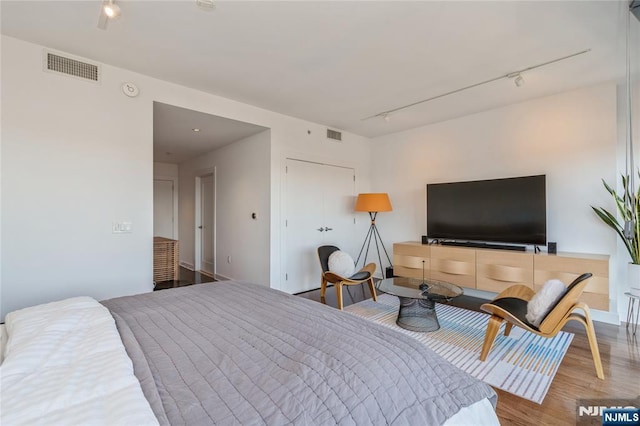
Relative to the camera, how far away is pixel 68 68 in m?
2.67

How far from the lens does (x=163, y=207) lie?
6.86 m

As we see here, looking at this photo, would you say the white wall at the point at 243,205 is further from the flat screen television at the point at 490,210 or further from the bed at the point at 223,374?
the bed at the point at 223,374

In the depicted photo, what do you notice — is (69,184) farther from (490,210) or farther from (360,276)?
(490,210)

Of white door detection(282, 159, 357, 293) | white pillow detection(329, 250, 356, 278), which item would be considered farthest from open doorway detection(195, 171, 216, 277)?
white pillow detection(329, 250, 356, 278)

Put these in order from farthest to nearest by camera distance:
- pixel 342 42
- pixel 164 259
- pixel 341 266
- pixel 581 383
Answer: pixel 164 259
pixel 341 266
pixel 342 42
pixel 581 383

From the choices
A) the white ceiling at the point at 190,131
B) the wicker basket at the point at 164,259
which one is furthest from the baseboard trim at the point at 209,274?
the white ceiling at the point at 190,131

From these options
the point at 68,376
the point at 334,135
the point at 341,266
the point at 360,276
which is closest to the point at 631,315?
the point at 360,276

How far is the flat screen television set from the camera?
3.61 meters

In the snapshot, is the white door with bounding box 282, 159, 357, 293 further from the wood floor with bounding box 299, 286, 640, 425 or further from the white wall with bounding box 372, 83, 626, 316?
the wood floor with bounding box 299, 286, 640, 425

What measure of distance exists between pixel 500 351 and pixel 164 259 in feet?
15.1

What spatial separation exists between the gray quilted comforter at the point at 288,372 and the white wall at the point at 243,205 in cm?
282

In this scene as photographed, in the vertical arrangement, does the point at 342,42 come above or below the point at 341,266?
above

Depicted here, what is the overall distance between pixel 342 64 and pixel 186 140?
10.4 ft

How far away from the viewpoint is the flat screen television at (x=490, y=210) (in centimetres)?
361
